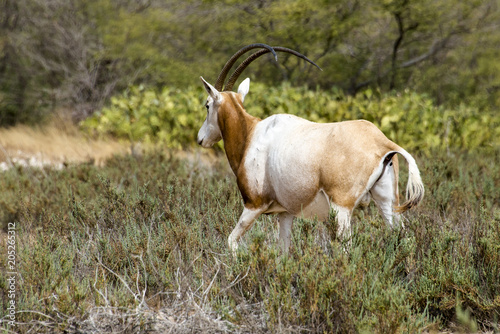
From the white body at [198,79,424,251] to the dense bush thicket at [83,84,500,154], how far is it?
5.37 meters

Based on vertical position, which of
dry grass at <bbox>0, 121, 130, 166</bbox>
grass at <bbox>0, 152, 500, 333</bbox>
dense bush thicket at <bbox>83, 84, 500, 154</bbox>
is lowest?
dry grass at <bbox>0, 121, 130, 166</bbox>

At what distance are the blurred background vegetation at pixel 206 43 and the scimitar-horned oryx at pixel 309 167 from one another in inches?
428

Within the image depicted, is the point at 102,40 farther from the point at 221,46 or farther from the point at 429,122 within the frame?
the point at 429,122

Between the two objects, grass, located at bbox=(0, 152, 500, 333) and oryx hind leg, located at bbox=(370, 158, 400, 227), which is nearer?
grass, located at bbox=(0, 152, 500, 333)

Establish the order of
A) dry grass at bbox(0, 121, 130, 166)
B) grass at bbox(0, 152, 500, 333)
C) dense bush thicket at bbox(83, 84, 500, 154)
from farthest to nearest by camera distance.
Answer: dry grass at bbox(0, 121, 130, 166)
dense bush thicket at bbox(83, 84, 500, 154)
grass at bbox(0, 152, 500, 333)

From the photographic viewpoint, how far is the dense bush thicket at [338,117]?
9359 mm

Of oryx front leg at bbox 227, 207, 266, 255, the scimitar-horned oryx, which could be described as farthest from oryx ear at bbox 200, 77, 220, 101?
oryx front leg at bbox 227, 207, 266, 255

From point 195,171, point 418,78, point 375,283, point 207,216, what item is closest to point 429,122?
point 195,171

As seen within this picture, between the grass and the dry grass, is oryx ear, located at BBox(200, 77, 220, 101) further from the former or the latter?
the dry grass

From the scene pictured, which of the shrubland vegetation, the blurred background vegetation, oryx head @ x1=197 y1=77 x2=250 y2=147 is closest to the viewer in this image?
the shrubland vegetation

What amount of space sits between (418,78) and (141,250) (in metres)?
17.1

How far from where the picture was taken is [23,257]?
3822 mm

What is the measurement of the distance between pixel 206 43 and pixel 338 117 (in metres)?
8.46

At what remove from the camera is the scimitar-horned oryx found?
3574 millimetres
